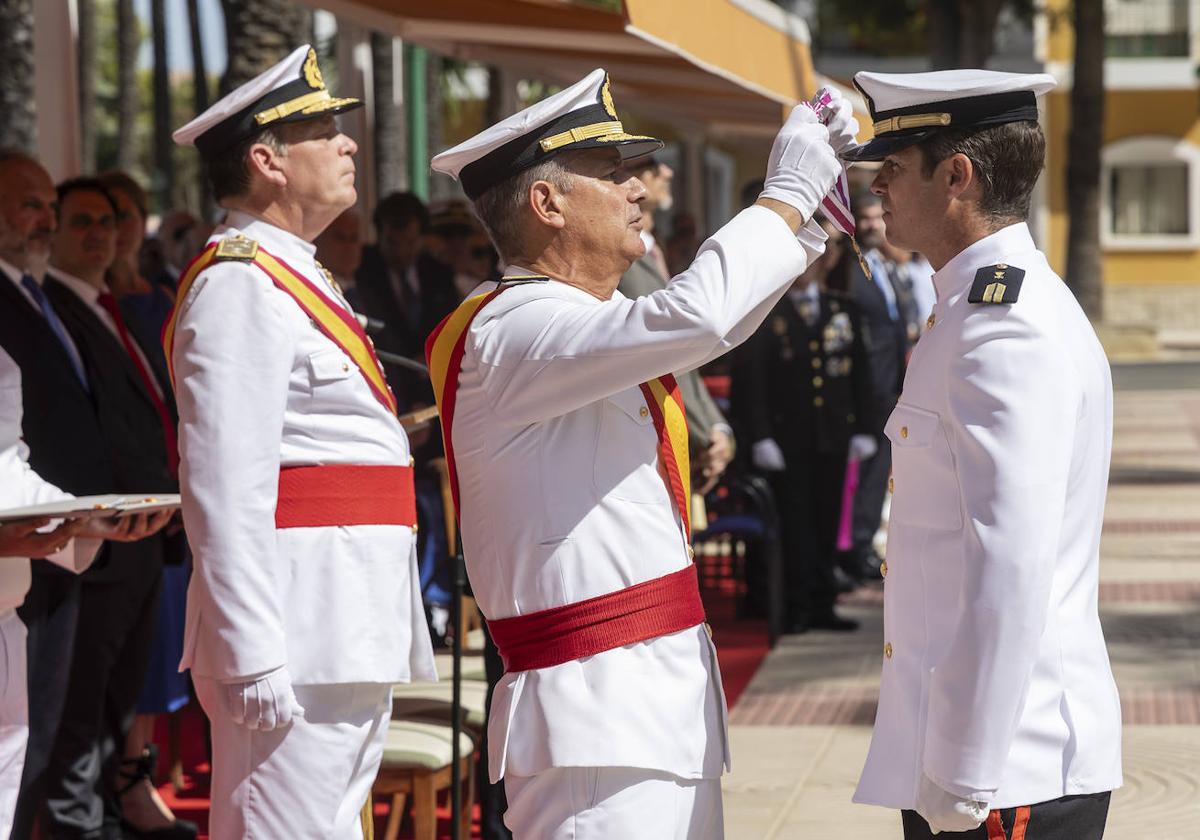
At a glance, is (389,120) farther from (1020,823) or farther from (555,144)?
(1020,823)

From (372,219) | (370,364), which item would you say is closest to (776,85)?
(372,219)

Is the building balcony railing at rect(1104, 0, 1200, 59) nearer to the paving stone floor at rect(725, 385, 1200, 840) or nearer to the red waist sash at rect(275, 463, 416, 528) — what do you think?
the paving stone floor at rect(725, 385, 1200, 840)

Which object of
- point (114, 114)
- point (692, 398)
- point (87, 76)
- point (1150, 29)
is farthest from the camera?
point (114, 114)

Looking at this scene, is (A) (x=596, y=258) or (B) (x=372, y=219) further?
(B) (x=372, y=219)

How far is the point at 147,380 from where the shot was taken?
5848mm

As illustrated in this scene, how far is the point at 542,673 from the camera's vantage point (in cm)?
286

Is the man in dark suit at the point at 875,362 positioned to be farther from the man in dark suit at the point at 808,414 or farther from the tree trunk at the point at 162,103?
the tree trunk at the point at 162,103

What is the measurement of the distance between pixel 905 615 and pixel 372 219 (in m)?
8.13

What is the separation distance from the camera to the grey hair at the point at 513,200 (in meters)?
2.97

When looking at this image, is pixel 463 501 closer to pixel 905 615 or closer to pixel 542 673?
pixel 542 673

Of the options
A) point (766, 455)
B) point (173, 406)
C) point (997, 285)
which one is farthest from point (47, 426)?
point (766, 455)

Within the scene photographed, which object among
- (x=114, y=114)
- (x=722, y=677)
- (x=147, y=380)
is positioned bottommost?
(x=722, y=677)

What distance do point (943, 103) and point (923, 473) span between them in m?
0.57

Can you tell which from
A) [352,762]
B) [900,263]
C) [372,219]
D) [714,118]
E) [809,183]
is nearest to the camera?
[809,183]
